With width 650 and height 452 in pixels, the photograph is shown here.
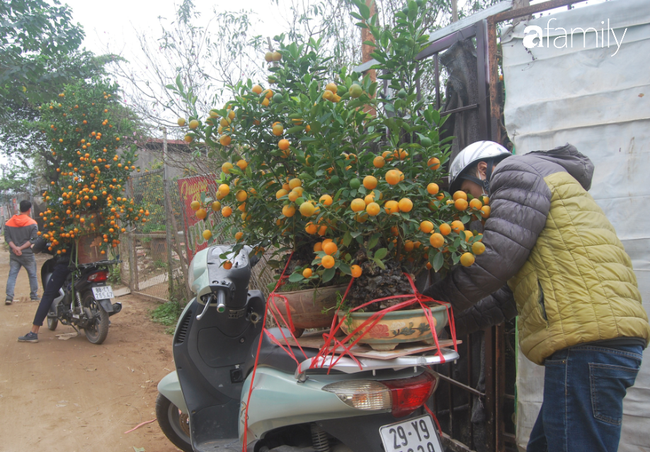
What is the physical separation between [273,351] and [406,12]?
151cm

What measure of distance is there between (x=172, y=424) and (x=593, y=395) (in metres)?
2.45

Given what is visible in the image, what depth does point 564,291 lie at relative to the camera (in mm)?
1560

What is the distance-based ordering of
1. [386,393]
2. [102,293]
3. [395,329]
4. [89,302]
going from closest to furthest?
[395,329] < [386,393] < [102,293] < [89,302]

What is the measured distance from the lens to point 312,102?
149 cm

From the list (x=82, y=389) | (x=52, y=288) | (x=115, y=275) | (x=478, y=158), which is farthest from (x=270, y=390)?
(x=115, y=275)

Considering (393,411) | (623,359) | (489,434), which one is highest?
(623,359)

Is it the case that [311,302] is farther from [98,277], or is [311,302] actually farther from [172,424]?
[98,277]

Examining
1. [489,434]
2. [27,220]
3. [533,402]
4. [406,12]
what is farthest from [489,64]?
[27,220]

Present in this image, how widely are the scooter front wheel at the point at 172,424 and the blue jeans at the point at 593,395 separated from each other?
223 centimetres

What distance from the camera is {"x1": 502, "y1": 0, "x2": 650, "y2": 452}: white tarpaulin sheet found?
82.7 inches

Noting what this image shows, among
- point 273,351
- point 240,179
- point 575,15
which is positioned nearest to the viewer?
point 240,179

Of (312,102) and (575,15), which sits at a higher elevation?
(575,15)

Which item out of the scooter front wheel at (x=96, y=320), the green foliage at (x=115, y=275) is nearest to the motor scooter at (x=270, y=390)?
the scooter front wheel at (x=96, y=320)

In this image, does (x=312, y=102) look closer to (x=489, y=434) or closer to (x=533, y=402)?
(x=533, y=402)
